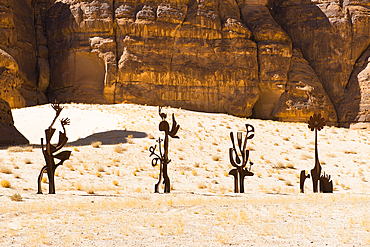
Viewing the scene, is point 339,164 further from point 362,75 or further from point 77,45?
point 77,45

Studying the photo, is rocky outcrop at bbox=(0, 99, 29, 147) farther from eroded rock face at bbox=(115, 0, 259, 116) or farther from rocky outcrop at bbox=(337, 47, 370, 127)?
rocky outcrop at bbox=(337, 47, 370, 127)

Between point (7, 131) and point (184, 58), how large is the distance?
60.9 ft

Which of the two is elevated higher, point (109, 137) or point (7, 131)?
point (7, 131)

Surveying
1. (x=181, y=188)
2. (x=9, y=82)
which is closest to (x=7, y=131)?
Result: (x=9, y=82)

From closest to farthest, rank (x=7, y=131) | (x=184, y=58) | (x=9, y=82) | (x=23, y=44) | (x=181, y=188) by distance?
(x=181, y=188) < (x=7, y=131) < (x=9, y=82) < (x=184, y=58) < (x=23, y=44)

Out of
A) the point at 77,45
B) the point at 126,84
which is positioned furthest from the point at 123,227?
the point at 77,45

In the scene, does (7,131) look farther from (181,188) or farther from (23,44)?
(23,44)

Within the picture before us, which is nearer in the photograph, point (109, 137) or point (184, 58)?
point (109, 137)

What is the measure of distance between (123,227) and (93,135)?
17.6 metres

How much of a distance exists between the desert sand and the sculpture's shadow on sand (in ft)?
0.20

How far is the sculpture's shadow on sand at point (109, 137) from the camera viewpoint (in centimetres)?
2295

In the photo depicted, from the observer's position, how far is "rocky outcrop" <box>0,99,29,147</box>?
20933 millimetres

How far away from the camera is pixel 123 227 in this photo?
25.5 feet

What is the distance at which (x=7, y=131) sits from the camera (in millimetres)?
21406
